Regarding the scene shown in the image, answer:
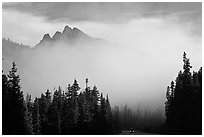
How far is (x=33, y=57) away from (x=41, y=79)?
738mm

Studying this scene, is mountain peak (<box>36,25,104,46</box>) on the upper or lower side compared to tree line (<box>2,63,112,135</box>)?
upper

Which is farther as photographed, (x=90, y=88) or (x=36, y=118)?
(x=36, y=118)

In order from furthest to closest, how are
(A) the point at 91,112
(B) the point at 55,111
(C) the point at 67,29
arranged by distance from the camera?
(B) the point at 55,111 < (A) the point at 91,112 < (C) the point at 67,29

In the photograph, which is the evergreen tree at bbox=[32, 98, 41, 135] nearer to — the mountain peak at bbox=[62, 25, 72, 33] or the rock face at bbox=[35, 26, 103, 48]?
the rock face at bbox=[35, 26, 103, 48]

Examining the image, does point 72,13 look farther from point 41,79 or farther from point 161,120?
point 161,120

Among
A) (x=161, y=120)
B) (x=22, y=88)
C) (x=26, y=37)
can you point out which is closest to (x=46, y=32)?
(x=26, y=37)

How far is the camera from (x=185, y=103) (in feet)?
53.5

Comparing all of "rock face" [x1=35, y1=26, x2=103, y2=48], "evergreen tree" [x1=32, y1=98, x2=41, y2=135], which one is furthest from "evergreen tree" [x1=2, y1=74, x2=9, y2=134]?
"rock face" [x1=35, y1=26, x2=103, y2=48]

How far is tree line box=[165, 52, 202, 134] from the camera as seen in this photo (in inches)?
616

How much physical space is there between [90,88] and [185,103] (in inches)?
120

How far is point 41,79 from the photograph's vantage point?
53.4 feet

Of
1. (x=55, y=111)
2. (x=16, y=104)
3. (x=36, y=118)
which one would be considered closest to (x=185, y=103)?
(x=55, y=111)

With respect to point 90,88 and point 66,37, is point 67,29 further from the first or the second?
point 90,88

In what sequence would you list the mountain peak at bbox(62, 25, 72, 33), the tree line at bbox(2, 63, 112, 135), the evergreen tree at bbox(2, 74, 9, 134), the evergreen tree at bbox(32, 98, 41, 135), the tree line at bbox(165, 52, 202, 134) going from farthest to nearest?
the evergreen tree at bbox(32, 98, 41, 135) < the mountain peak at bbox(62, 25, 72, 33) < the tree line at bbox(2, 63, 112, 135) < the tree line at bbox(165, 52, 202, 134) < the evergreen tree at bbox(2, 74, 9, 134)
